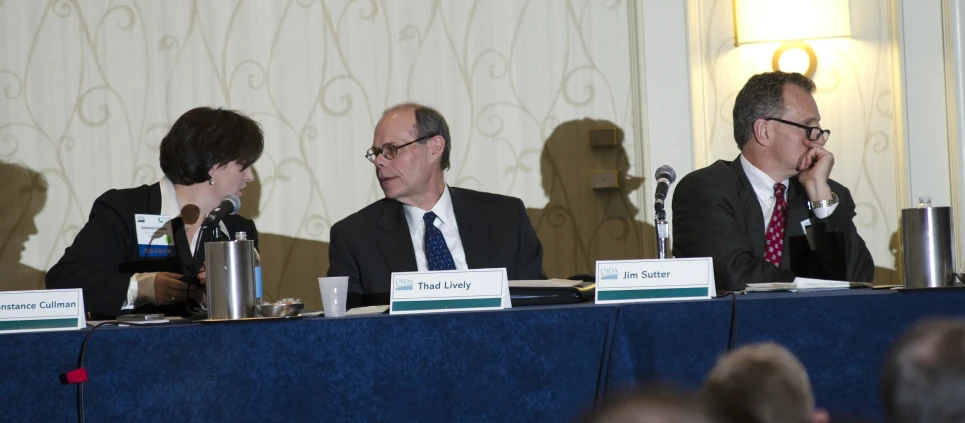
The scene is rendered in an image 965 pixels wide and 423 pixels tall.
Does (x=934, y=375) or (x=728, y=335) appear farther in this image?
(x=728, y=335)

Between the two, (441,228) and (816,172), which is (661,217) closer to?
(816,172)

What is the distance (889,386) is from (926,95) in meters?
3.37

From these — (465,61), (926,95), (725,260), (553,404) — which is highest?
(465,61)

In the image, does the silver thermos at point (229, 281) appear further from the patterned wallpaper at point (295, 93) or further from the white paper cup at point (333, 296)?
the patterned wallpaper at point (295, 93)

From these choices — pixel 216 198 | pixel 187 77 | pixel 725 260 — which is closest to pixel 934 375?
pixel 725 260

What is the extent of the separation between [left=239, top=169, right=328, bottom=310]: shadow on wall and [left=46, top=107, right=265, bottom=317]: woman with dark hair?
885mm

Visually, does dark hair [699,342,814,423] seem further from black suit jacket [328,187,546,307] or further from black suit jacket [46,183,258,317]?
black suit jacket [46,183,258,317]

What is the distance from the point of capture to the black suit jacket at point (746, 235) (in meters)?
2.75

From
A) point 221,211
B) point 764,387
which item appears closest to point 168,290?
point 221,211

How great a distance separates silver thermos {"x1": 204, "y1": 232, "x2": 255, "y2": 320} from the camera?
1984mm

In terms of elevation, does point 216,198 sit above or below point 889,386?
above

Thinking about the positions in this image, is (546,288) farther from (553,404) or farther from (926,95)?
(926,95)

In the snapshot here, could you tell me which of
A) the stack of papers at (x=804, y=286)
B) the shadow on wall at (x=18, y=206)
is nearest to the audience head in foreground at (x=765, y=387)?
the stack of papers at (x=804, y=286)

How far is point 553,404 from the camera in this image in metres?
1.86
